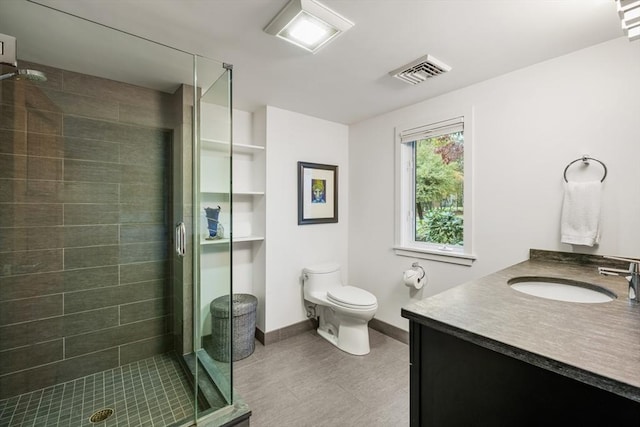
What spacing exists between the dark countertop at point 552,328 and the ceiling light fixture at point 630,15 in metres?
1.14

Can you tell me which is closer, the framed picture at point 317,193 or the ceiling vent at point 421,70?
the ceiling vent at point 421,70

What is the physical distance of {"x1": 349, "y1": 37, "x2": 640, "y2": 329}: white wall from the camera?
1.56m

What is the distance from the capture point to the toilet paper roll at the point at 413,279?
243 cm

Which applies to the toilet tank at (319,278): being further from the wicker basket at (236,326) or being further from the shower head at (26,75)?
the shower head at (26,75)

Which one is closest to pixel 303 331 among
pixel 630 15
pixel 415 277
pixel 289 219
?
pixel 289 219

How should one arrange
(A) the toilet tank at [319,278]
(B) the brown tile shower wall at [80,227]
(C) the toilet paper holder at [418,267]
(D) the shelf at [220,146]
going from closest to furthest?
(B) the brown tile shower wall at [80,227], (D) the shelf at [220,146], (C) the toilet paper holder at [418,267], (A) the toilet tank at [319,278]

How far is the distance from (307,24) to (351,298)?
6.62ft

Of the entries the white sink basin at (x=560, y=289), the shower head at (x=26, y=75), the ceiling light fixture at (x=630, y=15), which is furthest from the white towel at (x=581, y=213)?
the shower head at (x=26, y=75)

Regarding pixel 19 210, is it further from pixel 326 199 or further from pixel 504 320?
pixel 504 320

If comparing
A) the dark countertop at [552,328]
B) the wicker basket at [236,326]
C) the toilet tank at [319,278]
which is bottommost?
the wicker basket at [236,326]

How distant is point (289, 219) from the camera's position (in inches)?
110

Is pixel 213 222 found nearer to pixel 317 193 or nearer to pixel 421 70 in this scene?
pixel 317 193

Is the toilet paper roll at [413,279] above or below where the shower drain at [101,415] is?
above

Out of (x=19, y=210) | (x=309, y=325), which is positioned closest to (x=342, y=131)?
(x=309, y=325)
